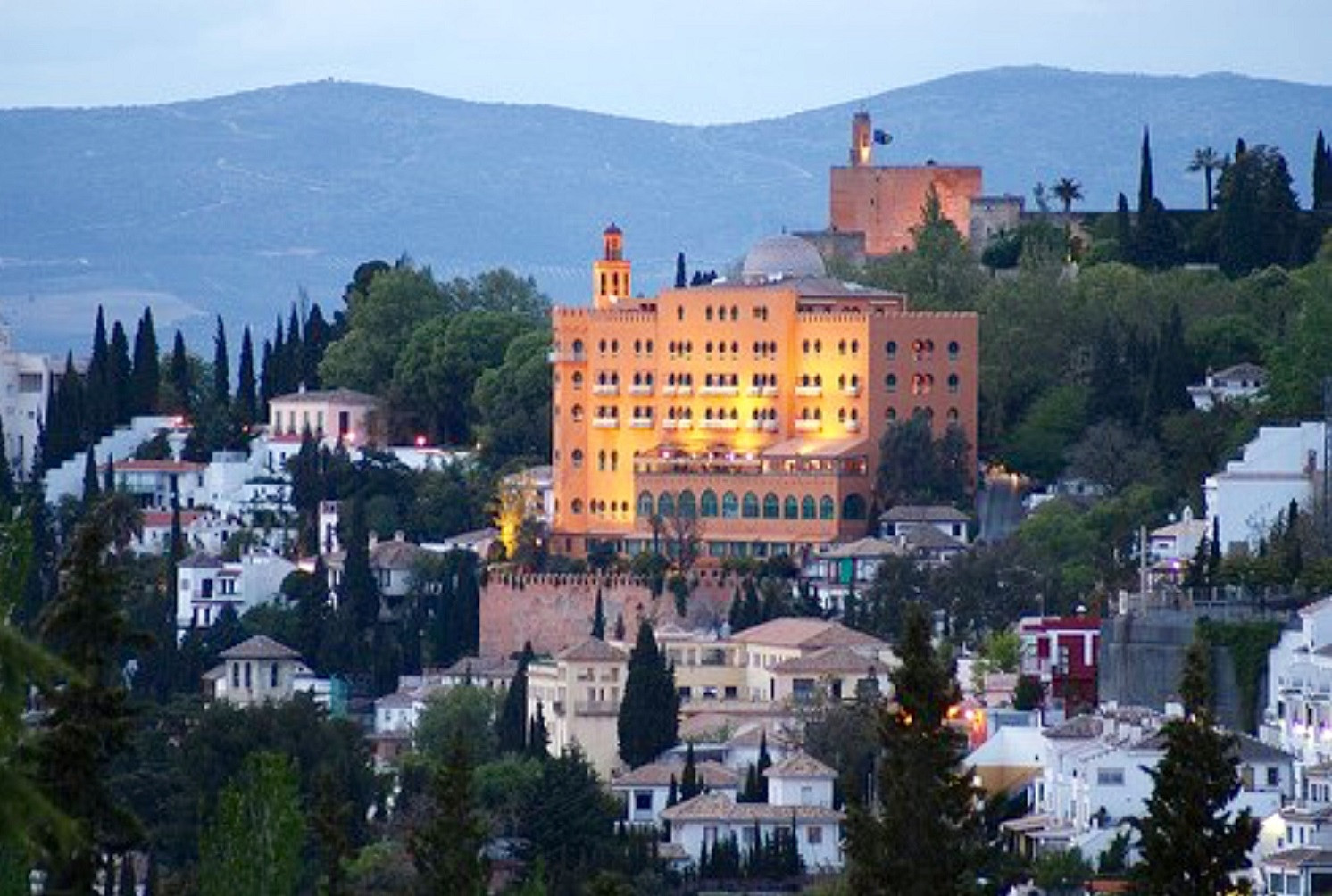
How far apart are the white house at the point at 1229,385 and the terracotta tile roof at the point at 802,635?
1170 centimetres

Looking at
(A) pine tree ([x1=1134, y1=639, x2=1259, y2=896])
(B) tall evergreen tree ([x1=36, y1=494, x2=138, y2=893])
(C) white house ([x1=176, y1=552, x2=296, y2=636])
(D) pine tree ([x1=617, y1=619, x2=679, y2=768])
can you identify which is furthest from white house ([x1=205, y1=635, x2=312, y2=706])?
(B) tall evergreen tree ([x1=36, y1=494, x2=138, y2=893])

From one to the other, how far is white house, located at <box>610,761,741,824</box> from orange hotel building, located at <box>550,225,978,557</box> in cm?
1922

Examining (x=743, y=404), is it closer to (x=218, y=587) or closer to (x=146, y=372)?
(x=218, y=587)

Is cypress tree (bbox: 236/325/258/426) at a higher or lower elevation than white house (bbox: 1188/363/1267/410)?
lower

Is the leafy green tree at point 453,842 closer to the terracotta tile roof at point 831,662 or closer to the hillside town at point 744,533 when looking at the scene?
the hillside town at point 744,533

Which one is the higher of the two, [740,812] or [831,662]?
[831,662]

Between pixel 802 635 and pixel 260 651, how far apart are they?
10.2 metres

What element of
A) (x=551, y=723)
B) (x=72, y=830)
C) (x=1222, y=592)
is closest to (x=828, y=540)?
(x=551, y=723)

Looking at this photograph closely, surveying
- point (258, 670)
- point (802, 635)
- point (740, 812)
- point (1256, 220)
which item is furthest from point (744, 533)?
point (740, 812)

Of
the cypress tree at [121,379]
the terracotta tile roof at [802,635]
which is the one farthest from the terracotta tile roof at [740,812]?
the cypress tree at [121,379]

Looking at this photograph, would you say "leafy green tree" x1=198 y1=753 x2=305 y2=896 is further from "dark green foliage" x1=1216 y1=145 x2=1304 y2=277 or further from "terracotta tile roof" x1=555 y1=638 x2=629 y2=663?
"dark green foliage" x1=1216 y1=145 x2=1304 y2=277

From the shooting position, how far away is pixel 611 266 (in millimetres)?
111938

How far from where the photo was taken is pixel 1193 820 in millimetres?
39625

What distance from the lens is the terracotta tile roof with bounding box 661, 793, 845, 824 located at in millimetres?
76250
